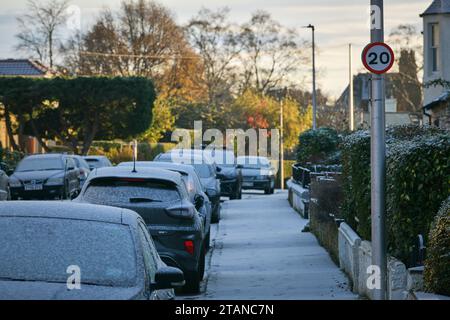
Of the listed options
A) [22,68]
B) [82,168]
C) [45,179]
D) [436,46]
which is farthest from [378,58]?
[22,68]

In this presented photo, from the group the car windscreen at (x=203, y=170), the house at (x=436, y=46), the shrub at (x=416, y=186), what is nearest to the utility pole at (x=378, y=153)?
the shrub at (x=416, y=186)

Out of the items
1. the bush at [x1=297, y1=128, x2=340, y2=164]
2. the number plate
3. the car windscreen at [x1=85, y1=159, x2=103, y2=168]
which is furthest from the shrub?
the car windscreen at [x1=85, y1=159, x2=103, y2=168]

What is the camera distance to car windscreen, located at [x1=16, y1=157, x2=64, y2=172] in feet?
113

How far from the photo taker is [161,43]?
79.4 meters

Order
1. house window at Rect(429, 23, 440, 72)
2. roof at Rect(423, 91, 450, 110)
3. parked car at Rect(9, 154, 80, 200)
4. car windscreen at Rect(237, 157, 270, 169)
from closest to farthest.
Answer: roof at Rect(423, 91, 450, 110) < parked car at Rect(9, 154, 80, 200) < house window at Rect(429, 23, 440, 72) < car windscreen at Rect(237, 157, 270, 169)

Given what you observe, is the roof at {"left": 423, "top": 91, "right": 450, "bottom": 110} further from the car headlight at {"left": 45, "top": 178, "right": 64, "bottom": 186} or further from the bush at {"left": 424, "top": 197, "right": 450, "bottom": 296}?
the bush at {"left": 424, "top": 197, "right": 450, "bottom": 296}

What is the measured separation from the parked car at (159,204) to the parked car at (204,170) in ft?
38.2

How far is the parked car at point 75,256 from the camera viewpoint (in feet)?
23.9

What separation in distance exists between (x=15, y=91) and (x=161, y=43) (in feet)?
75.3

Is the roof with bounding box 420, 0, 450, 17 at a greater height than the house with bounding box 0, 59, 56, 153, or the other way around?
the house with bounding box 0, 59, 56, 153

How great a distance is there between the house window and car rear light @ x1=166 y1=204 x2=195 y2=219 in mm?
21752

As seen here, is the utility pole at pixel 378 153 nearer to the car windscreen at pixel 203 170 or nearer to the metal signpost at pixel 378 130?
the metal signpost at pixel 378 130
